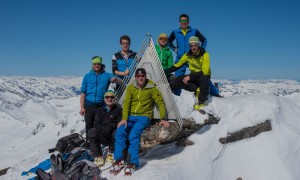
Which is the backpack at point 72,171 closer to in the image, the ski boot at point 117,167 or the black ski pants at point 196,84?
the ski boot at point 117,167

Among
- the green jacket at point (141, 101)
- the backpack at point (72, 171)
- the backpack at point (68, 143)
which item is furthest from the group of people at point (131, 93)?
the backpack at point (72, 171)

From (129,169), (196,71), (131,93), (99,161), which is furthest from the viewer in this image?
(196,71)

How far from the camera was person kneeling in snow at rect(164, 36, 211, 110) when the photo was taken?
1139cm

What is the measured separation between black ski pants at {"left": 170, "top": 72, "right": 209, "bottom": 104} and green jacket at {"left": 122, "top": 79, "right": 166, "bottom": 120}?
82.6 inches

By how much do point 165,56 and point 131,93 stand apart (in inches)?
130

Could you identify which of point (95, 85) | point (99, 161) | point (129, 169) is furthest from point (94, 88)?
point (129, 169)

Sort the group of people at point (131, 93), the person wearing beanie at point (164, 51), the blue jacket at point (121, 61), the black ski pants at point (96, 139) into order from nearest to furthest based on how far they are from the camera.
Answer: the group of people at point (131, 93) < the black ski pants at point (96, 139) < the blue jacket at point (121, 61) < the person wearing beanie at point (164, 51)

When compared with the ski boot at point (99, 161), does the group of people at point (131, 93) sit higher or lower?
higher

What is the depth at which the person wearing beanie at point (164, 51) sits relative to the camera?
488 inches

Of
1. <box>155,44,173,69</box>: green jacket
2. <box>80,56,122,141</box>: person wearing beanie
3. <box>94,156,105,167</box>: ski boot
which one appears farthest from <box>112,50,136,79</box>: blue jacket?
<box>94,156,105,167</box>: ski boot

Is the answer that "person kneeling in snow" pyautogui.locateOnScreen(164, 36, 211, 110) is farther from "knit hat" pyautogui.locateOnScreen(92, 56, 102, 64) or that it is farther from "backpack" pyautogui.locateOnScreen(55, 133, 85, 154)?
"backpack" pyautogui.locateOnScreen(55, 133, 85, 154)

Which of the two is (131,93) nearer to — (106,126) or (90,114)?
(106,126)

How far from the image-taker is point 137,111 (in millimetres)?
10102

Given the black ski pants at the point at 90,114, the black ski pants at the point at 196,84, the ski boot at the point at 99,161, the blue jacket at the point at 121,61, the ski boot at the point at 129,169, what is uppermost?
the blue jacket at the point at 121,61
